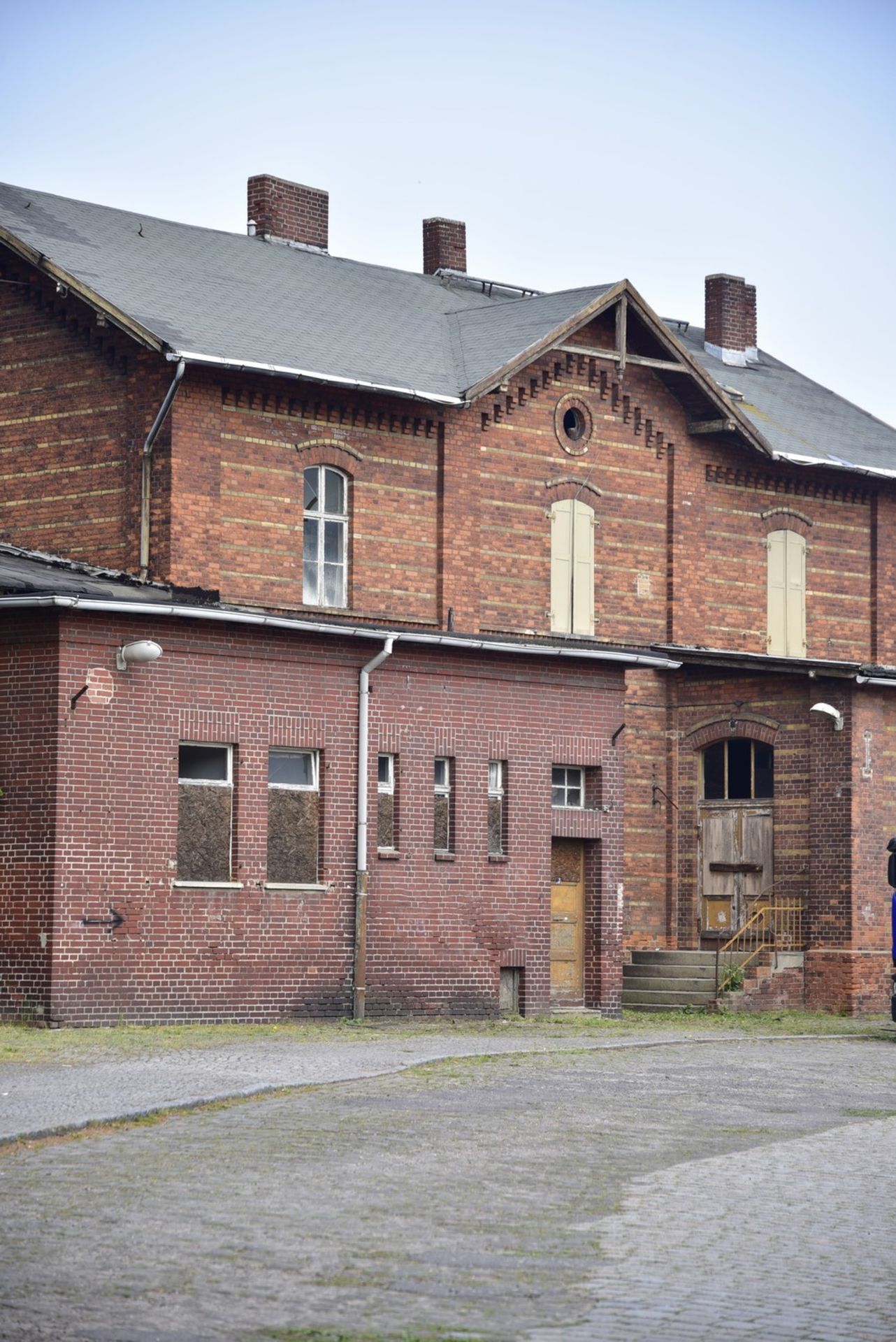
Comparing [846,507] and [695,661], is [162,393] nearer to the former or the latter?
[695,661]

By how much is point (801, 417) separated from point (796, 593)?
3526 millimetres

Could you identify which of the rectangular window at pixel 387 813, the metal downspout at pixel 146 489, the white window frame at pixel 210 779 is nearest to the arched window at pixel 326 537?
the metal downspout at pixel 146 489

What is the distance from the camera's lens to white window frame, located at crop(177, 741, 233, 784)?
22812 millimetres

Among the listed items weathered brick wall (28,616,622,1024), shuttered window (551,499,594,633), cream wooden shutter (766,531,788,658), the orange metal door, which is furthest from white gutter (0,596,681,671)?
cream wooden shutter (766,531,788,658)

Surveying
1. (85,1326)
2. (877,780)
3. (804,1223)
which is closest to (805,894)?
(877,780)

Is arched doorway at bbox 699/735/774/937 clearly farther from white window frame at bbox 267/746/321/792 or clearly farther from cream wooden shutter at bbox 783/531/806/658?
white window frame at bbox 267/746/321/792

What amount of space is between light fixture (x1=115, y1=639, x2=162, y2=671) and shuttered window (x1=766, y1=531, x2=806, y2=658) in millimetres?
14062

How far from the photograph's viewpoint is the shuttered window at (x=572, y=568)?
30.6 m

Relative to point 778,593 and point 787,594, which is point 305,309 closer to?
point 778,593

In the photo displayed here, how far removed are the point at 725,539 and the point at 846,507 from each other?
2.82 metres

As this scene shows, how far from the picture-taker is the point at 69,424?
27844 mm

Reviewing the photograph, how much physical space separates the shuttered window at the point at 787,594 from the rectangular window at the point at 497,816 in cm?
907

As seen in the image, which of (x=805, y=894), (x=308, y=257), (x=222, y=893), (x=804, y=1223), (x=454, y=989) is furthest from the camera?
(x=308, y=257)

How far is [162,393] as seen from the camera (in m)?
26.7
